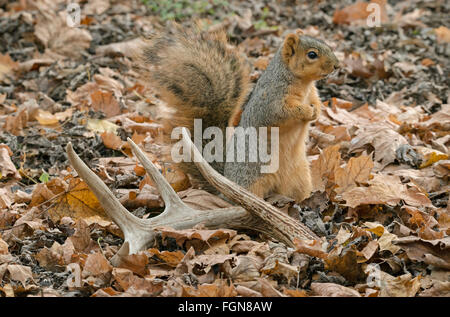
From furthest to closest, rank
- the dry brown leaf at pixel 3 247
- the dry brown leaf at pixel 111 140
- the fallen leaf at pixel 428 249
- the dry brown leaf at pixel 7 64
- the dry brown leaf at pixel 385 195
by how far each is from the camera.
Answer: the dry brown leaf at pixel 7 64
the dry brown leaf at pixel 111 140
the dry brown leaf at pixel 385 195
the dry brown leaf at pixel 3 247
the fallen leaf at pixel 428 249

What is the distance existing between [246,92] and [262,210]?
98 cm

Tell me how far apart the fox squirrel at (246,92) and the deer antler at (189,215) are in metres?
0.53

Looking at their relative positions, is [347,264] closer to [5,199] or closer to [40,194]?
[40,194]

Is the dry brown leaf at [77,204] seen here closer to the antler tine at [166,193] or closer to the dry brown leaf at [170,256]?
the antler tine at [166,193]

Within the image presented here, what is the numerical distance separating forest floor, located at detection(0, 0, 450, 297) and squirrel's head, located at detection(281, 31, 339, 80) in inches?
17.8

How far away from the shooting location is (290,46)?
3252 millimetres

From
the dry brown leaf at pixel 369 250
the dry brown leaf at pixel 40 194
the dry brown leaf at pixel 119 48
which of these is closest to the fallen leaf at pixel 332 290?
the dry brown leaf at pixel 369 250

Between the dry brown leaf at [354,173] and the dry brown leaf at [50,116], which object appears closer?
the dry brown leaf at [354,173]

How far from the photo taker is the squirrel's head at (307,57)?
10.4 feet

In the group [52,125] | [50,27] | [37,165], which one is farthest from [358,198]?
[50,27]

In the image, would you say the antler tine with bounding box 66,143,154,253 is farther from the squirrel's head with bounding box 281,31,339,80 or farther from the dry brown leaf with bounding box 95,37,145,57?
the dry brown leaf with bounding box 95,37,145,57

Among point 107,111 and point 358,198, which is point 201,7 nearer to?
point 107,111

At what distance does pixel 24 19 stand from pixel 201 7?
6.25 feet
